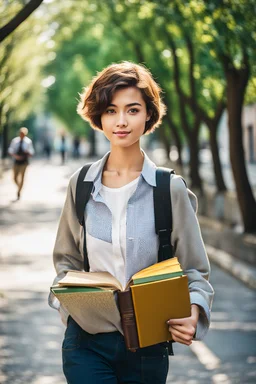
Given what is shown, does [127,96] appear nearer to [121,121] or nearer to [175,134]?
[121,121]

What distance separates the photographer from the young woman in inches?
145

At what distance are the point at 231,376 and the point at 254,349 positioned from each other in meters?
1.33

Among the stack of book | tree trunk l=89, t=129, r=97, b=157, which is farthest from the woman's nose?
tree trunk l=89, t=129, r=97, b=157

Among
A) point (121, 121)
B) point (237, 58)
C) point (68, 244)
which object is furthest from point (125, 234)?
point (237, 58)

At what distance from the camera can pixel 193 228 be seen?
3.71 meters

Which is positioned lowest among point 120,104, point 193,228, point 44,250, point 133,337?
point 44,250

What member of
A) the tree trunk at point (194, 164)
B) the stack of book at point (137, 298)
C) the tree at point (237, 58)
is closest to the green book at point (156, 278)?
the stack of book at point (137, 298)

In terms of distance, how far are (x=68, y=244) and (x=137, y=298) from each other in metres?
0.52

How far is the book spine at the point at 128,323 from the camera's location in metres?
3.51

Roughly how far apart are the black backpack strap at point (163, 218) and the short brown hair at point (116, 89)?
0.32m

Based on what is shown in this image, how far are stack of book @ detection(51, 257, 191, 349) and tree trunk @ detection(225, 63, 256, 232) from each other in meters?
13.8

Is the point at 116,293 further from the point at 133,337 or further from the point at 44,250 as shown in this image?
the point at 44,250

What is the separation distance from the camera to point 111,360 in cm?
368

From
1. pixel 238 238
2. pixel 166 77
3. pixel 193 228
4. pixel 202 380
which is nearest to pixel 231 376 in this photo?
pixel 202 380
